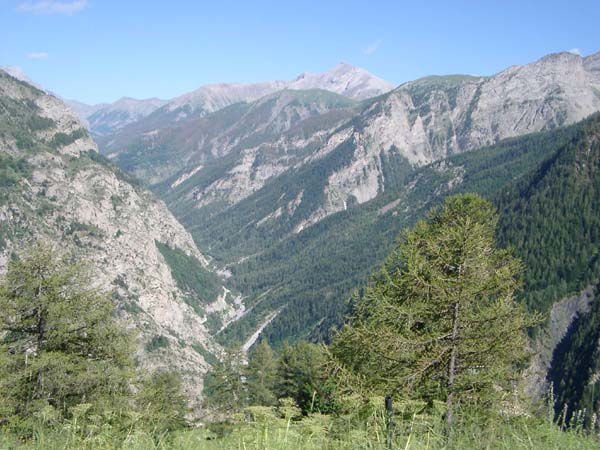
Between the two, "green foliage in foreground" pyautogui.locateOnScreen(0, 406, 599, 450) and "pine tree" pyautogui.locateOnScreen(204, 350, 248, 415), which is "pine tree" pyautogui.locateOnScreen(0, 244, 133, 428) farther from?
"pine tree" pyautogui.locateOnScreen(204, 350, 248, 415)

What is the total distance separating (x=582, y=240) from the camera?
139625mm

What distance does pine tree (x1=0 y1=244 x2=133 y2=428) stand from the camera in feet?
68.1

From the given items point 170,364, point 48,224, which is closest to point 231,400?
point 170,364

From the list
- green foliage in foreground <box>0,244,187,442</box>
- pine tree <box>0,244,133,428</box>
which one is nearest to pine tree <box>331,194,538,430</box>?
green foliage in foreground <box>0,244,187,442</box>

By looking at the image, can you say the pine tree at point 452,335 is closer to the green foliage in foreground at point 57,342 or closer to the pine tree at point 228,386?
the green foliage in foreground at point 57,342

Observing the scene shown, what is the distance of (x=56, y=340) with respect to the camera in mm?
22828

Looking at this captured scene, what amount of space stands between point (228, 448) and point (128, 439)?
5.29 feet

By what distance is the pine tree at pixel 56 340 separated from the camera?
817 inches

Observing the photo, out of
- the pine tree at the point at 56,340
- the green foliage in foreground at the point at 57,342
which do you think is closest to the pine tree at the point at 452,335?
the green foliage in foreground at the point at 57,342

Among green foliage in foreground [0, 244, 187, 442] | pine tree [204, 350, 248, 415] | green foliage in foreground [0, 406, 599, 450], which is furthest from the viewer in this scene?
pine tree [204, 350, 248, 415]

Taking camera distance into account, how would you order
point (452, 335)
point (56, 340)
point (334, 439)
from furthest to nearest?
point (56, 340)
point (452, 335)
point (334, 439)

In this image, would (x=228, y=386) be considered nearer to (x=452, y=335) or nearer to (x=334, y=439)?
(x=452, y=335)

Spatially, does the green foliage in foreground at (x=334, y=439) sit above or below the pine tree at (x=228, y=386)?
above

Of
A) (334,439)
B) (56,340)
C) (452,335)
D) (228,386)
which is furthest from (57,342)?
(228,386)
